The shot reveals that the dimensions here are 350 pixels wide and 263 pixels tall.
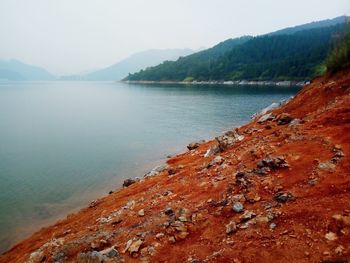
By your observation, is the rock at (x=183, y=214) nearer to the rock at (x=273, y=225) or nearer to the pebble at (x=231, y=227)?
the pebble at (x=231, y=227)

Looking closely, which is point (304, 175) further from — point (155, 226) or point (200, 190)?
point (155, 226)

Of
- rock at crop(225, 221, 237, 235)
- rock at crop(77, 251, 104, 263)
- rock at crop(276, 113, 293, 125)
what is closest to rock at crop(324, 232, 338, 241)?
rock at crop(225, 221, 237, 235)

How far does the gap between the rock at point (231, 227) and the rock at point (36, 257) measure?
33.6 ft

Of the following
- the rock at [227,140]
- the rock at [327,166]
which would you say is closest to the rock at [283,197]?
the rock at [327,166]

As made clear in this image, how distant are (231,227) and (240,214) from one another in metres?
1.08

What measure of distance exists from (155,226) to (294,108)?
2356 centimetres

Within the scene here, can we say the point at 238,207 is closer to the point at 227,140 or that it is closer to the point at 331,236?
the point at 331,236

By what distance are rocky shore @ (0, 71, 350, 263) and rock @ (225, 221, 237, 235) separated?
0.04 metres

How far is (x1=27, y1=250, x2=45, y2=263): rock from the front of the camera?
1649cm

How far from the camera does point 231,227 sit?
13.1 meters

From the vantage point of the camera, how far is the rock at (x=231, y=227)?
508 inches

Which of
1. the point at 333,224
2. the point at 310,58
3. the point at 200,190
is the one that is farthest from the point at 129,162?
the point at 310,58

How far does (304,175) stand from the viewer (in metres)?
15.3

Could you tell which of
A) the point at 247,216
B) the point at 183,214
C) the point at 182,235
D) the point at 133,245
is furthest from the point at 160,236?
the point at 247,216
